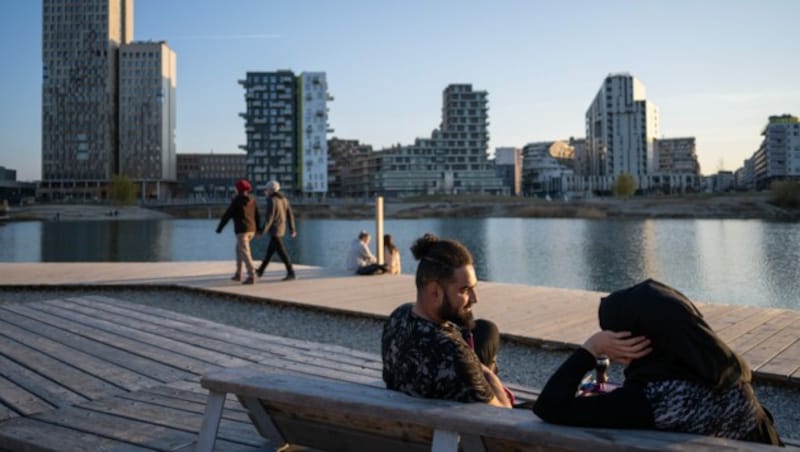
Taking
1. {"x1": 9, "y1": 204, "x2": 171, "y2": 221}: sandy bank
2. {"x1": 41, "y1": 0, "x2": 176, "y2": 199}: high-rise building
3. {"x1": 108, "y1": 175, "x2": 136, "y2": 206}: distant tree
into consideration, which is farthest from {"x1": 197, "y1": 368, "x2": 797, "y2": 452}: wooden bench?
{"x1": 41, "y1": 0, "x2": 176, "y2": 199}: high-rise building

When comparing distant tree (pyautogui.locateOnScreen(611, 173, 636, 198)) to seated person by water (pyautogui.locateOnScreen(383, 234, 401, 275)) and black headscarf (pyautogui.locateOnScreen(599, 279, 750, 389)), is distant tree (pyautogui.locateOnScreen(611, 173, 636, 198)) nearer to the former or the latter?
seated person by water (pyautogui.locateOnScreen(383, 234, 401, 275))

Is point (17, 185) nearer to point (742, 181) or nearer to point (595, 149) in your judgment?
point (595, 149)

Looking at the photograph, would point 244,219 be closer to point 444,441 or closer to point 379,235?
point 379,235

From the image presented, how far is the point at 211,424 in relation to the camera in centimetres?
312

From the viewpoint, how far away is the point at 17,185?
451ft

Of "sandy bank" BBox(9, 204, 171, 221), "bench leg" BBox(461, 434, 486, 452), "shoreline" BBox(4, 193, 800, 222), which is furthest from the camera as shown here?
"sandy bank" BBox(9, 204, 171, 221)

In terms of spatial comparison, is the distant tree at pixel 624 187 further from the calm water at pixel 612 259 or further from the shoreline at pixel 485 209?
the calm water at pixel 612 259

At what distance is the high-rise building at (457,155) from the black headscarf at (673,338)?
13352 cm

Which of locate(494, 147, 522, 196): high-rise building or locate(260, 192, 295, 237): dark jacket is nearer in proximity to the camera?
locate(260, 192, 295, 237): dark jacket

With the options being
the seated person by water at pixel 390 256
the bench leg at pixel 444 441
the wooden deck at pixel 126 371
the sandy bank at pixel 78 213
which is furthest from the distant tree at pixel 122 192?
the bench leg at pixel 444 441

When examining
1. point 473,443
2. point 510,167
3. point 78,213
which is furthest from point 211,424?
point 510,167

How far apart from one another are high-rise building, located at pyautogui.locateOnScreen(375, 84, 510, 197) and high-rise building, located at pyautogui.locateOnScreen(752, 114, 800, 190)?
61.5m

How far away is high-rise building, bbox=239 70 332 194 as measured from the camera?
126 m

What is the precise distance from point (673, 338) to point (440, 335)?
978 millimetres
